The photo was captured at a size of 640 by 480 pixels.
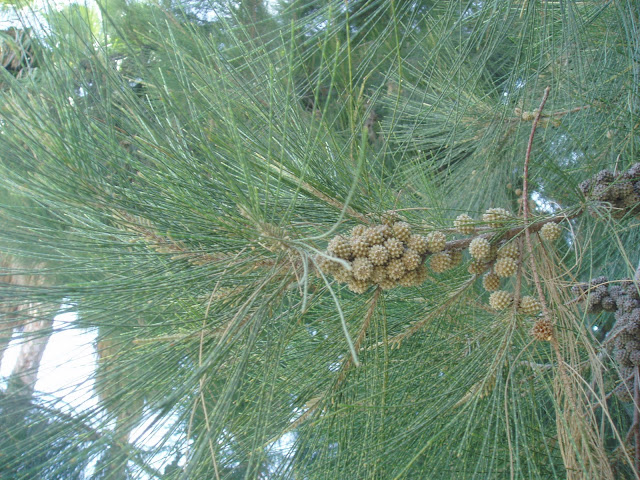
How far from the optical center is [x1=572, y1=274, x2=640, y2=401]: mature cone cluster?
1.06 metres

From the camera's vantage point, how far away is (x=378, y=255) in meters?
0.86

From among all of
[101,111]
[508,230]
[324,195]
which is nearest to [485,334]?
[508,230]

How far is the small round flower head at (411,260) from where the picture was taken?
88 cm

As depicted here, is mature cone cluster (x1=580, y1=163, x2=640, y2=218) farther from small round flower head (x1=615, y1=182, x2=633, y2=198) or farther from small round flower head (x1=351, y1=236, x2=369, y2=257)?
small round flower head (x1=351, y1=236, x2=369, y2=257)

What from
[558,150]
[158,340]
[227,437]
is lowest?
[558,150]

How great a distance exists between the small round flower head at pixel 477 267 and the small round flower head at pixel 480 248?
1.3 inches

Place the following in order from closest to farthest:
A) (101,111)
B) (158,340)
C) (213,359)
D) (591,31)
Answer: (213,359)
(101,111)
(158,340)
(591,31)

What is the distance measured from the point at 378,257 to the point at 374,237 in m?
0.04

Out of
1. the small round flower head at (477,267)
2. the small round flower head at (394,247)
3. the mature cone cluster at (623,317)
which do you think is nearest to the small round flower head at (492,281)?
Answer: the small round flower head at (477,267)

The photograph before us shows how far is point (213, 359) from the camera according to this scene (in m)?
0.70

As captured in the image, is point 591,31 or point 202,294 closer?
point 202,294

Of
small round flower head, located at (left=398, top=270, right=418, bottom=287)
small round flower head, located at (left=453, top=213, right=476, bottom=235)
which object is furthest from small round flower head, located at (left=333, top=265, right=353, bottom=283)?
small round flower head, located at (left=453, top=213, right=476, bottom=235)

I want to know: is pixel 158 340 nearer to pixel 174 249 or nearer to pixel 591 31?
pixel 174 249

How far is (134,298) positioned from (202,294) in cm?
20
